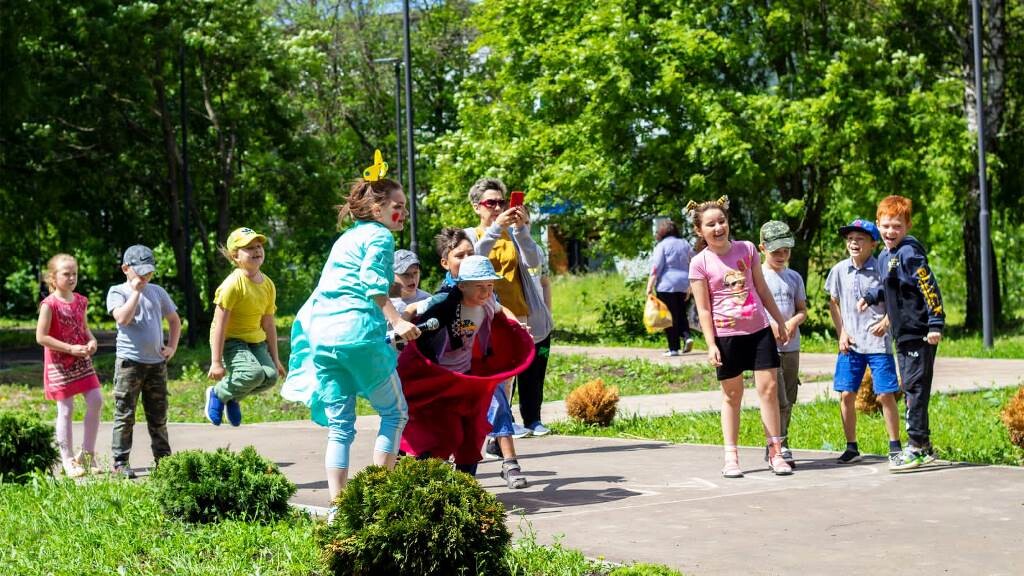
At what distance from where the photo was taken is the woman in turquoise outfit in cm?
658

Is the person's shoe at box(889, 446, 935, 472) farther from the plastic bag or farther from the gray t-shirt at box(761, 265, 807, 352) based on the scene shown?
the plastic bag

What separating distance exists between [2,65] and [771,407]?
19.4m

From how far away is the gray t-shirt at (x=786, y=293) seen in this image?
9.14 metres

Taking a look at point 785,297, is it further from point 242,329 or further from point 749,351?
point 242,329

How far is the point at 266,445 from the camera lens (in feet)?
35.7

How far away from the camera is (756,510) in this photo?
6914 millimetres

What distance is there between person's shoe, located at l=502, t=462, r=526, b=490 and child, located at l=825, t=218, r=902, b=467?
6.79 ft

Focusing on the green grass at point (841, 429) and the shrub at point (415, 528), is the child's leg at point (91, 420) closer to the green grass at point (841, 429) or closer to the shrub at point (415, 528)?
the green grass at point (841, 429)

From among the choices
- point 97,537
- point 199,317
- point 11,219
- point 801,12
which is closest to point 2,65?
point 11,219

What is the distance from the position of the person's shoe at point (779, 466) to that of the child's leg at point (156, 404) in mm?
→ 4088

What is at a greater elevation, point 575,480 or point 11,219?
point 11,219

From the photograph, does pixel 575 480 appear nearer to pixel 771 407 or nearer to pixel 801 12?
pixel 771 407

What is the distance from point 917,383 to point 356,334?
3.69 meters

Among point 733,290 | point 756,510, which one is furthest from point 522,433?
point 756,510
